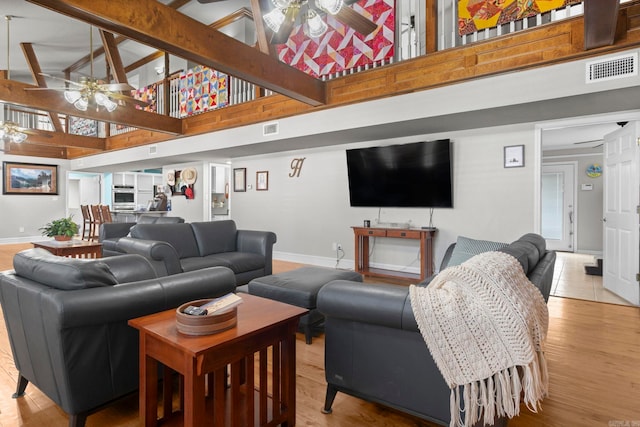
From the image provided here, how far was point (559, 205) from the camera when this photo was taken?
25.9 feet

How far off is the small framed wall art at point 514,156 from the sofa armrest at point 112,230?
18.6ft

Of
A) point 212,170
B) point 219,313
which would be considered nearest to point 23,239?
point 212,170

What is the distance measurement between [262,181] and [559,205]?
6.64 metres

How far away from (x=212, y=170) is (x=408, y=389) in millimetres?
7822

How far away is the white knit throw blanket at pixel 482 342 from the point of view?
1.32 meters

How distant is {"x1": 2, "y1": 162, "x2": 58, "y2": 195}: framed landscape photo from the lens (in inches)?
362

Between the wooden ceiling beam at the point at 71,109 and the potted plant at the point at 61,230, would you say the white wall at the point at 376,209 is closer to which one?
the wooden ceiling beam at the point at 71,109

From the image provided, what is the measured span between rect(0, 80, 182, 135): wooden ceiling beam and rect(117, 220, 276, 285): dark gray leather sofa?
8.90ft

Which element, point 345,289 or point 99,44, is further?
point 99,44

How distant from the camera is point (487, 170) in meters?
4.58

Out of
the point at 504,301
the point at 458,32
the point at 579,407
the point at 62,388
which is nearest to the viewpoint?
the point at 504,301

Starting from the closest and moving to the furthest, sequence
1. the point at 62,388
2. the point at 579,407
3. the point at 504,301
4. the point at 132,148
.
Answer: the point at 504,301 < the point at 62,388 < the point at 579,407 < the point at 132,148

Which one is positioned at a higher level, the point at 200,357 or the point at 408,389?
the point at 200,357

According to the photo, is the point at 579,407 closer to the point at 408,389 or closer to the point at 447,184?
the point at 408,389
